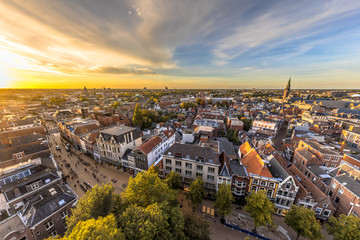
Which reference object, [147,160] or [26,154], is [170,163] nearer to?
[147,160]

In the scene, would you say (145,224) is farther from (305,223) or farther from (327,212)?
(327,212)

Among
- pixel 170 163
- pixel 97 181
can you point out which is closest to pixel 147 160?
pixel 170 163

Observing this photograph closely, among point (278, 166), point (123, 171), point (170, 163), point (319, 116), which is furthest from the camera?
point (319, 116)

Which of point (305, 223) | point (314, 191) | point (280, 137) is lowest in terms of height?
point (280, 137)

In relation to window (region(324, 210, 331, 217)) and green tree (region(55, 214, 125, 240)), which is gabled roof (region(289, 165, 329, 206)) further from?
green tree (region(55, 214, 125, 240))

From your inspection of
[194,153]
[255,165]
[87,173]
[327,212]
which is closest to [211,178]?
[194,153]

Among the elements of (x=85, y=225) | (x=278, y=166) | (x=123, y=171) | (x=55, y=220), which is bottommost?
(x=123, y=171)

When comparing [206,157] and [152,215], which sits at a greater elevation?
[152,215]

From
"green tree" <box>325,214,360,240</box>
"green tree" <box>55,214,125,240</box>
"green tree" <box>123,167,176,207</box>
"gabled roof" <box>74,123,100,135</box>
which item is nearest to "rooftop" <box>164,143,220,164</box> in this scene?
"green tree" <box>123,167,176,207</box>
